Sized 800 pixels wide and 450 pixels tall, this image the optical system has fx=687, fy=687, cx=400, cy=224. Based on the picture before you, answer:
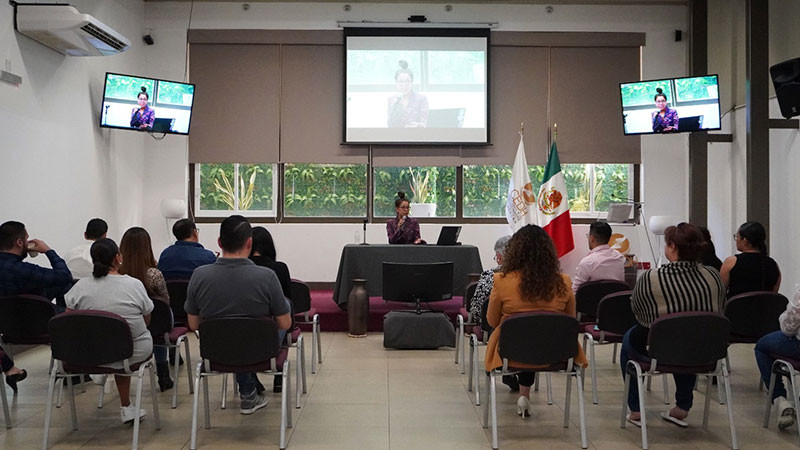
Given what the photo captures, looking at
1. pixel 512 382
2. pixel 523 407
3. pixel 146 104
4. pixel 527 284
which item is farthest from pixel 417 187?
pixel 527 284

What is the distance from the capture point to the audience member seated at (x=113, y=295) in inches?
138

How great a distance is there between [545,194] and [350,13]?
135 inches

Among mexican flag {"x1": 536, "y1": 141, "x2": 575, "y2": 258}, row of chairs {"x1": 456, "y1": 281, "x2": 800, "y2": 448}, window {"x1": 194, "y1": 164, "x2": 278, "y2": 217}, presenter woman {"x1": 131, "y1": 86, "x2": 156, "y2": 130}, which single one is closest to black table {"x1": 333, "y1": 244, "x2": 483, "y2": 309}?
row of chairs {"x1": 456, "y1": 281, "x2": 800, "y2": 448}

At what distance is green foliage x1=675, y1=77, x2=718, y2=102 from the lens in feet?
24.3

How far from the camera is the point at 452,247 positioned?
698cm

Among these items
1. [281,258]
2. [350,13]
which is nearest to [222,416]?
[281,258]

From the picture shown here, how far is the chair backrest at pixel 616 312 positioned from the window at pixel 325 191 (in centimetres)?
513

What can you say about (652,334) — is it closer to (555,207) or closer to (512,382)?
(512,382)

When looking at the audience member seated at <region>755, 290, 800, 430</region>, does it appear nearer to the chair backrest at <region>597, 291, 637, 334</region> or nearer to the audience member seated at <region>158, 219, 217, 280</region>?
the chair backrest at <region>597, 291, 637, 334</region>

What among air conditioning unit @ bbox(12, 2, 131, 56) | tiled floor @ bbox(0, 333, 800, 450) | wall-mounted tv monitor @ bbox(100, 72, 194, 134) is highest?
air conditioning unit @ bbox(12, 2, 131, 56)

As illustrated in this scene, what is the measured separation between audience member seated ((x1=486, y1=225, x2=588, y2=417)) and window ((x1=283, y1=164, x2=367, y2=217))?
5.57 meters

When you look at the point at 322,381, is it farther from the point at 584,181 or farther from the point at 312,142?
the point at 584,181

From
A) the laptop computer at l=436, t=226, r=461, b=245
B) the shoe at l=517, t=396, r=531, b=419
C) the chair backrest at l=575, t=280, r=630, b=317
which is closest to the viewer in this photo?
the shoe at l=517, t=396, r=531, b=419

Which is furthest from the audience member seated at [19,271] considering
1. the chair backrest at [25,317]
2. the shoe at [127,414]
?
the shoe at [127,414]
